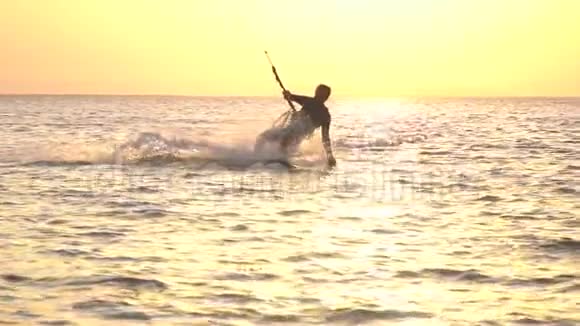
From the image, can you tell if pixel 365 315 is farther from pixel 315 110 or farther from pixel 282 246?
pixel 315 110

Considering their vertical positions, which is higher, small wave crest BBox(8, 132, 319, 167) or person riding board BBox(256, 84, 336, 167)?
person riding board BBox(256, 84, 336, 167)

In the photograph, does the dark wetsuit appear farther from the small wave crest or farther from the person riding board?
the small wave crest

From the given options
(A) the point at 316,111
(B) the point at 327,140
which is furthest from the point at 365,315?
(B) the point at 327,140

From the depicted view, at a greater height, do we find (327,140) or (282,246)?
(327,140)

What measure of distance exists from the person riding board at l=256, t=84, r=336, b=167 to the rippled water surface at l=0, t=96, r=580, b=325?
89 centimetres

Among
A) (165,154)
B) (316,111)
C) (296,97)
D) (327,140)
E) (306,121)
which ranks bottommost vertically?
(165,154)

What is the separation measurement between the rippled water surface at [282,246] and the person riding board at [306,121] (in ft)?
2.91

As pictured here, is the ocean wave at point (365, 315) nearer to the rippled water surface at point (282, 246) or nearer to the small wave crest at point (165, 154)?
the rippled water surface at point (282, 246)

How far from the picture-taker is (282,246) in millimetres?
11664

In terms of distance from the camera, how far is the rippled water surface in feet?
27.7

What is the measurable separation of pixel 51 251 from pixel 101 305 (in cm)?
272

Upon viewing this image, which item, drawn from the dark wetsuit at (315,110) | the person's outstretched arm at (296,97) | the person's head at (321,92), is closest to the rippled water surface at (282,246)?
the dark wetsuit at (315,110)

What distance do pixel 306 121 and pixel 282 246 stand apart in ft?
36.7

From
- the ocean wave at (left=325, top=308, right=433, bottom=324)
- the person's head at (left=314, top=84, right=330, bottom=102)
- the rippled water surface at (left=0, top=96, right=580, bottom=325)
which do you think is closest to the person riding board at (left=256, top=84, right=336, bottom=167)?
the person's head at (left=314, top=84, right=330, bottom=102)
